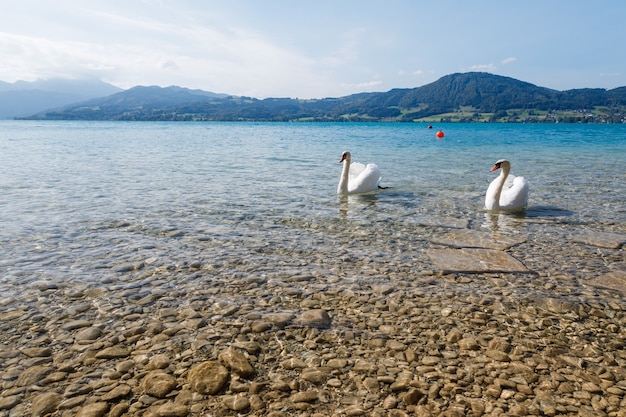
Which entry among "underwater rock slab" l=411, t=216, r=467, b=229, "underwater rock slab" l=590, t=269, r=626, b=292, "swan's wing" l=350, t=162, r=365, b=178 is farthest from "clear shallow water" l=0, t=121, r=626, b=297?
"underwater rock slab" l=590, t=269, r=626, b=292

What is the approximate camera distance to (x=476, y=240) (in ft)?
27.9

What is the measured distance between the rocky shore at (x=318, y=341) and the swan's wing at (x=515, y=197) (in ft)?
14.9

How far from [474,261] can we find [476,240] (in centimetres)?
156

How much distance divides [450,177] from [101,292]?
1645 cm

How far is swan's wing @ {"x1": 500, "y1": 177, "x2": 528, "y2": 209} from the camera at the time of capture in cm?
1123

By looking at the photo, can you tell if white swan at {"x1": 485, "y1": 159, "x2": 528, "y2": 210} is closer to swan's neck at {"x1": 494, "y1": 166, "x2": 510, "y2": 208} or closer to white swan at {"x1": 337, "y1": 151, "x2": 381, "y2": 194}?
swan's neck at {"x1": 494, "y1": 166, "x2": 510, "y2": 208}

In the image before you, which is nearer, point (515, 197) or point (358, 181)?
point (515, 197)

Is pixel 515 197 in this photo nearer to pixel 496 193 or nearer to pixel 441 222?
pixel 496 193

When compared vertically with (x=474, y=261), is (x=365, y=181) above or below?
above

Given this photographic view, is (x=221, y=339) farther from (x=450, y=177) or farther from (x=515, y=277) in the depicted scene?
(x=450, y=177)

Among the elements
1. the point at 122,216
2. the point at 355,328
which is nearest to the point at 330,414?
the point at 355,328

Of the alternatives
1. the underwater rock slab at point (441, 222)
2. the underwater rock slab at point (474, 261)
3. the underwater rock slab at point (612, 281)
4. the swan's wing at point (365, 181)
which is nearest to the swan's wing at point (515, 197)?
the underwater rock slab at point (441, 222)

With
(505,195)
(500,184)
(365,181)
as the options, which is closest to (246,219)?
(365,181)

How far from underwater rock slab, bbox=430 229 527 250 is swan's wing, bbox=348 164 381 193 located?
5.10 meters
